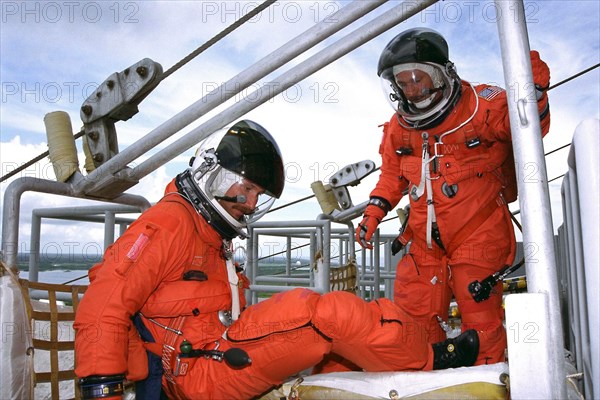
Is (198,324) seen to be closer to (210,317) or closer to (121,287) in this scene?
(210,317)

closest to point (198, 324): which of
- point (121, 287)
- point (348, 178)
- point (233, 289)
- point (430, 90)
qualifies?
point (233, 289)

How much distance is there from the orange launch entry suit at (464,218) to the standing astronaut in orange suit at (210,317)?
481 mm

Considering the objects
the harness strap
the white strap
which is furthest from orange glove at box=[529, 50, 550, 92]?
the white strap

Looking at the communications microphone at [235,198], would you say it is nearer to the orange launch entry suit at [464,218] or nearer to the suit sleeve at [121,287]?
the suit sleeve at [121,287]

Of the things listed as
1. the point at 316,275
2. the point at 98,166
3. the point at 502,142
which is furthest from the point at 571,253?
the point at 316,275

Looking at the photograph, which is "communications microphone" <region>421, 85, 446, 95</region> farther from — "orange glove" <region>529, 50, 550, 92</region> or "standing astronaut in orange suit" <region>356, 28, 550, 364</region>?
"orange glove" <region>529, 50, 550, 92</region>

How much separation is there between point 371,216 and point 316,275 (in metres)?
0.80

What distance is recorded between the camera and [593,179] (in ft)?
2.94

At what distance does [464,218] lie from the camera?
204 centimetres

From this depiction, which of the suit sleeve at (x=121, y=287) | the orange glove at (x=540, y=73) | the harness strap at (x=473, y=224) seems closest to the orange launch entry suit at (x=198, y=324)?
the suit sleeve at (x=121, y=287)

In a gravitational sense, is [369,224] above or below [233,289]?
above

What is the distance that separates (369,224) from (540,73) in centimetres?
107

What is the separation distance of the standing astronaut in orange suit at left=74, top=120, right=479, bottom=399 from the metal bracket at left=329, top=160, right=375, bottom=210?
7.47 ft

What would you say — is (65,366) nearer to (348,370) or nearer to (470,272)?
(348,370)
